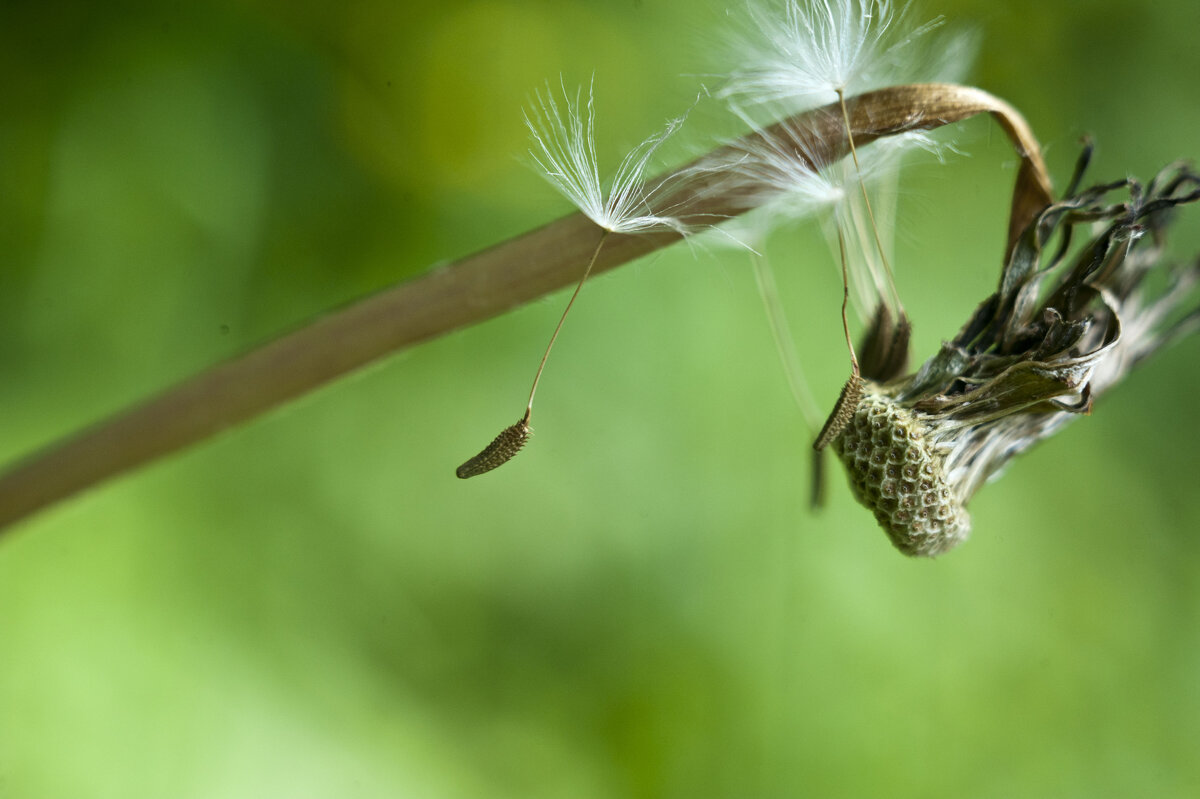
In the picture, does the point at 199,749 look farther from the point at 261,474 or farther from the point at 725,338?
the point at 725,338

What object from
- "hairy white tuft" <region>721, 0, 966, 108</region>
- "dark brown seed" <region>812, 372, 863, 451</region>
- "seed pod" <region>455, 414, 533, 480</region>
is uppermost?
"hairy white tuft" <region>721, 0, 966, 108</region>

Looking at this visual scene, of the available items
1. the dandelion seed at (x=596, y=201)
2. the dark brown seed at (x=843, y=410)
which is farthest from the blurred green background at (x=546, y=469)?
the dark brown seed at (x=843, y=410)

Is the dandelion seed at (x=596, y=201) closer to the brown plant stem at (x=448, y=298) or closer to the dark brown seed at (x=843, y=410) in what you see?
the brown plant stem at (x=448, y=298)

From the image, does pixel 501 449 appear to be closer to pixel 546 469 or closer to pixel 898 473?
pixel 898 473

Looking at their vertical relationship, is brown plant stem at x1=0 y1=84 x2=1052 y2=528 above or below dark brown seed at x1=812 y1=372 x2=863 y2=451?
above

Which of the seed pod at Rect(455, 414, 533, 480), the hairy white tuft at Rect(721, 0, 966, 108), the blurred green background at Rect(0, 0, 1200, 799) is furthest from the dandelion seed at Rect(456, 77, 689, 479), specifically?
the blurred green background at Rect(0, 0, 1200, 799)

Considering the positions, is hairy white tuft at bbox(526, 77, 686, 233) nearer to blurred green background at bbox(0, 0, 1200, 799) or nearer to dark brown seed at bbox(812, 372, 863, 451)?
dark brown seed at bbox(812, 372, 863, 451)
